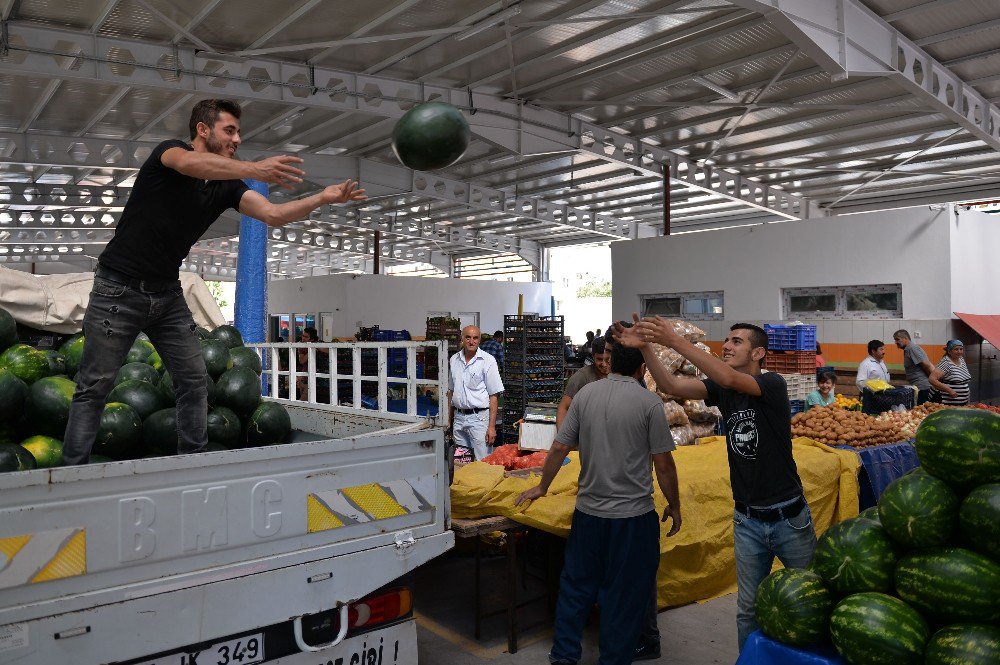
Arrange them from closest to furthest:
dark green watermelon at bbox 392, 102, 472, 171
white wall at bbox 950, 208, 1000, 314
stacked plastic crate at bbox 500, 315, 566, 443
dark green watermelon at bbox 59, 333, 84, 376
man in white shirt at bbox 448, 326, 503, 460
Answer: dark green watermelon at bbox 392, 102, 472, 171, dark green watermelon at bbox 59, 333, 84, 376, man in white shirt at bbox 448, 326, 503, 460, white wall at bbox 950, 208, 1000, 314, stacked plastic crate at bbox 500, 315, 566, 443

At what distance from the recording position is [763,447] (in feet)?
12.4

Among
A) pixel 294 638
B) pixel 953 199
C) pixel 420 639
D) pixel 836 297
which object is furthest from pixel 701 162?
pixel 294 638

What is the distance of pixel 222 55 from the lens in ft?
36.5

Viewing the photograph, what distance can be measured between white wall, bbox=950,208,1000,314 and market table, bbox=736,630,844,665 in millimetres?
13203

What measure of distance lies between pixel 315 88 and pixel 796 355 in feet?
29.3

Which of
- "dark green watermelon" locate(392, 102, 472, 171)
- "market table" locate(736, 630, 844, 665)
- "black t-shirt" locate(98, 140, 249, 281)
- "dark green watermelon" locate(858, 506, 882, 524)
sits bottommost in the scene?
"market table" locate(736, 630, 844, 665)

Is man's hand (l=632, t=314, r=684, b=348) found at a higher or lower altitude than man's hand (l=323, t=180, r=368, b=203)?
lower

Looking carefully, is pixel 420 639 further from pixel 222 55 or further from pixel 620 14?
pixel 222 55

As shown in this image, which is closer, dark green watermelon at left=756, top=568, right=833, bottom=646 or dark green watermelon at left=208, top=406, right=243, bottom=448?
dark green watermelon at left=756, top=568, right=833, bottom=646

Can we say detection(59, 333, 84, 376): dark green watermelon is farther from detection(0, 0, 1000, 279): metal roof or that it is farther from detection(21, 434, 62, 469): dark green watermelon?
detection(0, 0, 1000, 279): metal roof

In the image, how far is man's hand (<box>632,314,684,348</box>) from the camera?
345 centimetres

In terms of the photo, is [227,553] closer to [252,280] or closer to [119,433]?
[119,433]

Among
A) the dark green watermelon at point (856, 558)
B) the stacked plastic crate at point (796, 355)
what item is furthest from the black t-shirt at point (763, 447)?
the stacked plastic crate at point (796, 355)

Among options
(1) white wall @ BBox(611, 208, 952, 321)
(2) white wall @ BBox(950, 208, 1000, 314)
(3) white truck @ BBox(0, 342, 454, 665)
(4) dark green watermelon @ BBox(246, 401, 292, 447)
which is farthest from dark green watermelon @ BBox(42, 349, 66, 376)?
(2) white wall @ BBox(950, 208, 1000, 314)
